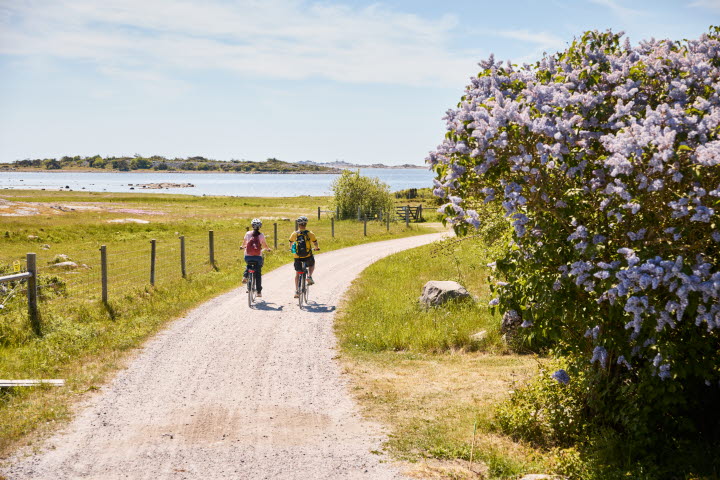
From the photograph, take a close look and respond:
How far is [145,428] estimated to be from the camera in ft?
25.3

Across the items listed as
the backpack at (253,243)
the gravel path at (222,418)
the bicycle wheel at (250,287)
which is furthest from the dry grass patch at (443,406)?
the backpack at (253,243)

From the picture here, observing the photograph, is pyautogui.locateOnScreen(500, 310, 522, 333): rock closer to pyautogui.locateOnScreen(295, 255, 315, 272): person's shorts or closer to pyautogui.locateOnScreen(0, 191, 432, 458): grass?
pyautogui.locateOnScreen(295, 255, 315, 272): person's shorts

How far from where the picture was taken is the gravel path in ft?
21.6

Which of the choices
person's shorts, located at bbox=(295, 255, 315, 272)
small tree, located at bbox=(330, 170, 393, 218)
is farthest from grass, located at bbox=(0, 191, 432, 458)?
small tree, located at bbox=(330, 170, 393, 218)

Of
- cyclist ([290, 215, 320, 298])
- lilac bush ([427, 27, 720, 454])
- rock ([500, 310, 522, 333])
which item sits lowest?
rock ([500, 310, 522, 333])

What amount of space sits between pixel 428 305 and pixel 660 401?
9.12 metres

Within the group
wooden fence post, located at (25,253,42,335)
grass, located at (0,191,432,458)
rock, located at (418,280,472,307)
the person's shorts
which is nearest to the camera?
grass, located at (0,191,432,458)

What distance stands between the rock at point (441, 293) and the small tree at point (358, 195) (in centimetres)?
4092

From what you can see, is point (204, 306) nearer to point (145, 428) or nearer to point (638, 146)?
point (145, 428)

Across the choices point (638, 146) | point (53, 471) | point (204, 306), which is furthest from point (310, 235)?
point (638, 146)

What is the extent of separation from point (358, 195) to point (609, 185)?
171 ft

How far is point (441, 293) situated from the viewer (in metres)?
15.1

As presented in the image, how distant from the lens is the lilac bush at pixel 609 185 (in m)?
4.84

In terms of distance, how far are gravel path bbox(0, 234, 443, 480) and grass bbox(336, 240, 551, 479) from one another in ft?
1.52
